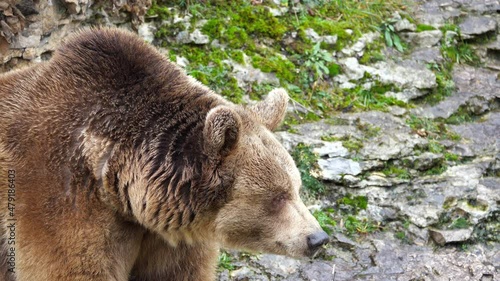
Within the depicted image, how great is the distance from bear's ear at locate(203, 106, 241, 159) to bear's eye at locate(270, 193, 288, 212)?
1.39 ft

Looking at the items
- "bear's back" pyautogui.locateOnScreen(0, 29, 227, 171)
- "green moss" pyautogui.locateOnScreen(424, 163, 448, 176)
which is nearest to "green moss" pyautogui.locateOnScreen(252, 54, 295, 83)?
"green moss" pyautogui.locateOnScreen(424, 163, 448, 176)

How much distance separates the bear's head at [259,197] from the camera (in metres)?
4.31

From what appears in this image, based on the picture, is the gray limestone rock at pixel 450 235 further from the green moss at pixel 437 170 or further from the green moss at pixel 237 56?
the green moss at pixel 237 56

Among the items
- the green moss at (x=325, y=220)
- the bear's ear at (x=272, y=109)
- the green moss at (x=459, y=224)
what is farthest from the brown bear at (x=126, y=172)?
the green moss at (x=459, y=224)

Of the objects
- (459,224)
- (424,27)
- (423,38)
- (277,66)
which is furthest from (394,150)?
(424,27)

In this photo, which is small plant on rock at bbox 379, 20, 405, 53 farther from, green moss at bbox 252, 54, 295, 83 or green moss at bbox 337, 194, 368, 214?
green moss at bbox 337, 194, 368, 214

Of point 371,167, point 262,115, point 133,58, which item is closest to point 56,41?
point 133,58

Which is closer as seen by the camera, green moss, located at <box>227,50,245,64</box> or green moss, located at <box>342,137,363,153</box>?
green moss, located at <box>342,137,363,153</box>

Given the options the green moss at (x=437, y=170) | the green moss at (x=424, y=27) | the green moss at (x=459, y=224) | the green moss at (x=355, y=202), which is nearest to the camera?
the green moss at (x=459, y=224)

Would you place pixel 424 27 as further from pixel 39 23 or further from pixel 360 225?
pixel 39 23

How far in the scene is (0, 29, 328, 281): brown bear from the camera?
428 cm

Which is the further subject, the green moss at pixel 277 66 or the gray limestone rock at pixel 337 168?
the green moss at pixel 277 66

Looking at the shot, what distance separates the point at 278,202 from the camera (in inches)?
173

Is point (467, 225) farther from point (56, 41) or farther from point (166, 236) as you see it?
point (56, 41)
